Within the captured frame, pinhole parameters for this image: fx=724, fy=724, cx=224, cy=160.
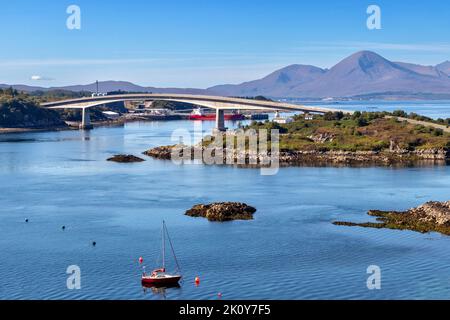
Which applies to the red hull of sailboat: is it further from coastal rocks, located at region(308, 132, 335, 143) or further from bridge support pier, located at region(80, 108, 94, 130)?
bridge support pier, located at region(80, 108, 94, 130)

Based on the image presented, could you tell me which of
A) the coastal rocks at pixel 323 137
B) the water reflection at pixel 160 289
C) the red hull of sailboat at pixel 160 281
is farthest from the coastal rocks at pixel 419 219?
the coastal rocks at pixel 323 137

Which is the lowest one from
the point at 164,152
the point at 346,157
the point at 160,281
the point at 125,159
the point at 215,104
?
the point at 160,281

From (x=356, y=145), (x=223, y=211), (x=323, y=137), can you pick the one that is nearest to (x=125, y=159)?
(x=323, y=137)

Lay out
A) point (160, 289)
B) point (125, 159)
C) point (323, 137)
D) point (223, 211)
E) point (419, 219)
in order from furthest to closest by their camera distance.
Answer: point (323, 137) → point (125, 159) → point (223, 211) → point (419, 219) → point (160, 289)

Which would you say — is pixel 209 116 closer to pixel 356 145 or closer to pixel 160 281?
pixel 356 145

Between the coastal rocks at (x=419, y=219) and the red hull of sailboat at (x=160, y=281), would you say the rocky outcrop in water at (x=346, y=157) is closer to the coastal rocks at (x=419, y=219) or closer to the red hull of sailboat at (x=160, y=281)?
the coastal rocks at (x=419, y=219)
